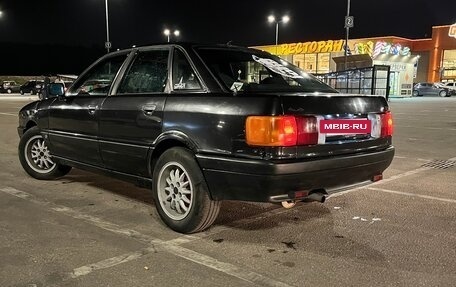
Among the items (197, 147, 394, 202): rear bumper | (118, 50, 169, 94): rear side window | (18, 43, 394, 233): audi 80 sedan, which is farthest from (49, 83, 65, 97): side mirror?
(197, 147, 394, 202): rear bumper

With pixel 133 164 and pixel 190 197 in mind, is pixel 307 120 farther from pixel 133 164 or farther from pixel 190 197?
pixel 133 164

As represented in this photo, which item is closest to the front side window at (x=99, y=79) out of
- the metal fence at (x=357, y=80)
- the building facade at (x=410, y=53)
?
the metal fence at (x=357, y=80)

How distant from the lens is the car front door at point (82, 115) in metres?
5.17

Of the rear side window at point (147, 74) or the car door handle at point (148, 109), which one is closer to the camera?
the car door handle at point (148, 109)

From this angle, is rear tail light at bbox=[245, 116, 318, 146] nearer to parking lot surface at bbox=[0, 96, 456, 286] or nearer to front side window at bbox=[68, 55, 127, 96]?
parking lot surface at bbox=[0, 96, 456, 286]

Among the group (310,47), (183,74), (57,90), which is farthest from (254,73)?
(310,47)

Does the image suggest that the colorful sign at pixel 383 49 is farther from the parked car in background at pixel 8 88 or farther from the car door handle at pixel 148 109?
the car door handle at pixel 148 109

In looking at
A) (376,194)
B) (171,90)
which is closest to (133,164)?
(171,90)

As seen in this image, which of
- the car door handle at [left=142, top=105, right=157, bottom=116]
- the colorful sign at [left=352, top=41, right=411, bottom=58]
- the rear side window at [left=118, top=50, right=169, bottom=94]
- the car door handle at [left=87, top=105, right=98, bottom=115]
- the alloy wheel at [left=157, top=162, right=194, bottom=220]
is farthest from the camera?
the colorful sign at [left=352, top=41, right=411, bottom=58]

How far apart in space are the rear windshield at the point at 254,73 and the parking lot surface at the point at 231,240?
1301 millimetres

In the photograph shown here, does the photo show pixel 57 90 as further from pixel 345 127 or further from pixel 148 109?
pixel 345 127

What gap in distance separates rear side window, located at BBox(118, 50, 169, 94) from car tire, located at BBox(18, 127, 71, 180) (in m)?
1.98

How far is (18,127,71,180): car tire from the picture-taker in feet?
20.8

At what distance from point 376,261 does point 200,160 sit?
62.9 inches
